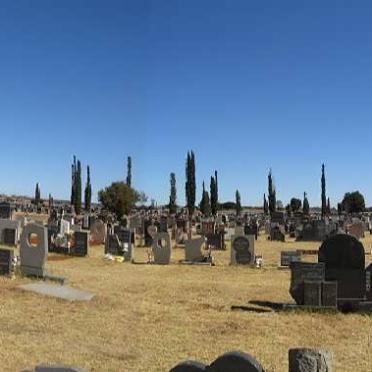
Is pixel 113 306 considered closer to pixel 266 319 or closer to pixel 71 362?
pixel 266 319

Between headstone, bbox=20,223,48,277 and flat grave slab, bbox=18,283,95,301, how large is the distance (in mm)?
1726

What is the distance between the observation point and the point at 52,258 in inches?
948

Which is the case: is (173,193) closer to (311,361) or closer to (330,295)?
(330,295)

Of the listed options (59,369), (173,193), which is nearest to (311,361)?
(59,369)

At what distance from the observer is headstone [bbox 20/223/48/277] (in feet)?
55.9

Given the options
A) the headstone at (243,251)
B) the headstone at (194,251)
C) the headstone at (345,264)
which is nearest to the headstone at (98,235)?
the headstone at (194,251)

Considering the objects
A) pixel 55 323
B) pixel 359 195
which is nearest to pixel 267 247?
pixel 55 323

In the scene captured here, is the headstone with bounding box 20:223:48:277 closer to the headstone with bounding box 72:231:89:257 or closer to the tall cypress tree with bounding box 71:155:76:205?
the headstone with bounding box 72:231:89:257

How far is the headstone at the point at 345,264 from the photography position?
1445cm

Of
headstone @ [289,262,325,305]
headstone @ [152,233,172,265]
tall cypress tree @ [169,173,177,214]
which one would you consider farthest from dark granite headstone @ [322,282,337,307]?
tall cypress tree @ [169,173,177,214]

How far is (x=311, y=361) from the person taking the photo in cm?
641

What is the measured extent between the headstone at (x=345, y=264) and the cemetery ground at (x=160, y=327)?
1052mm

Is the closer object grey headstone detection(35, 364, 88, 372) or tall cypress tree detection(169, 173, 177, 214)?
grey headstone detection(35, 364, 88, 372)

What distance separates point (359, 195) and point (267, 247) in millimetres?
72951
